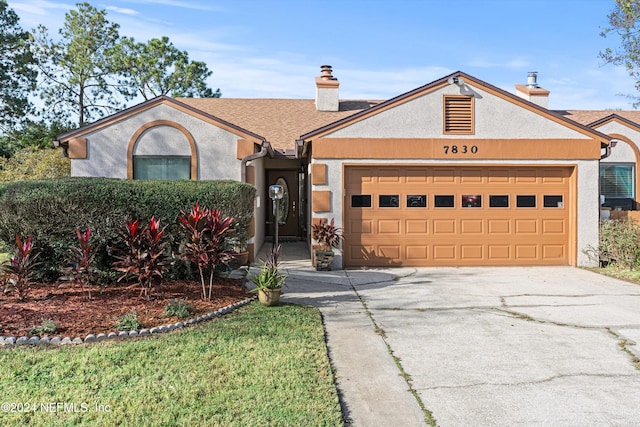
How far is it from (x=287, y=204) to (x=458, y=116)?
762cm

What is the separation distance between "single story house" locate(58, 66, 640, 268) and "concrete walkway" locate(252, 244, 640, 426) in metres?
2.12

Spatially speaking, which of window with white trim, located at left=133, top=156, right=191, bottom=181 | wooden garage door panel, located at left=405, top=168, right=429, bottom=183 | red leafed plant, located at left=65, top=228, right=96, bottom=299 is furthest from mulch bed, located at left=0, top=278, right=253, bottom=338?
wooden garage door panel, located at left=405, top=168, right=429, bottom=183

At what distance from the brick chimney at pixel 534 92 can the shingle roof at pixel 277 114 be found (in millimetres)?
5563

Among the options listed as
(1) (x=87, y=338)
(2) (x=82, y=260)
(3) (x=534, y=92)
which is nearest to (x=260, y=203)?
(2) (x=82, y=260)

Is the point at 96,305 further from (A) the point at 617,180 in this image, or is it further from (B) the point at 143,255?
(A) the point at 617,180

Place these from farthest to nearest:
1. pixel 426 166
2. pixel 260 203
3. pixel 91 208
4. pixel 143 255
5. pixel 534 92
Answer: pixel 534 92
pixel 260 203
pixel 426 166
pixel 91 208
pixel 143 255

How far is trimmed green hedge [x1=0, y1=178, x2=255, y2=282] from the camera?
7.59m

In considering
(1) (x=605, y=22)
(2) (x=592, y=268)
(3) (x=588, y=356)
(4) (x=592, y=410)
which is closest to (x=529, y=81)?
(1) (x=605, y=22)

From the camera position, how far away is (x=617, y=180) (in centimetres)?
1474

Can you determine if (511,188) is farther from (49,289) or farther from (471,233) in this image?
(49,289)

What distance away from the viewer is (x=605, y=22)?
591 inches

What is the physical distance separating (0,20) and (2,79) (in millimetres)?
3155

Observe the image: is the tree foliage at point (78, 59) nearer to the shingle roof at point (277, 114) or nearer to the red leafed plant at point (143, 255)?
the shingle roof at point (277, 114)

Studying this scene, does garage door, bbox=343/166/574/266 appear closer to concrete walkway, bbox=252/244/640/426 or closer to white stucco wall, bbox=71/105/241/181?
concrete walkway, bbox=252/244/640/426
